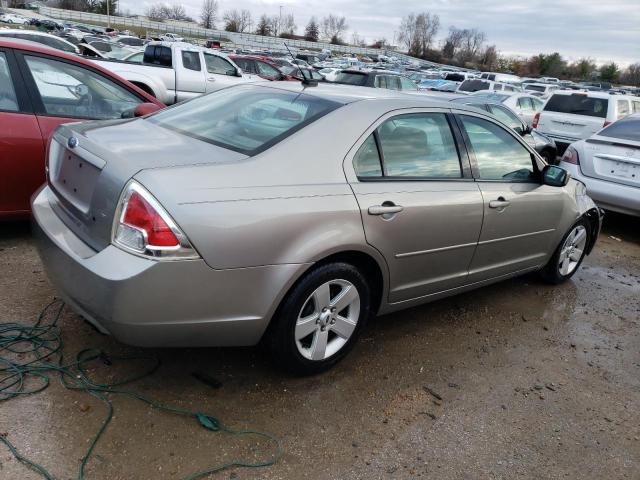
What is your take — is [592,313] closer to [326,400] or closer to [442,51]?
[326,400]

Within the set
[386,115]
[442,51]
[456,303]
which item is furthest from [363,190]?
[442,51]

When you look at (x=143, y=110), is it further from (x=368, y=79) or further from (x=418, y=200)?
(x=368, y=79)

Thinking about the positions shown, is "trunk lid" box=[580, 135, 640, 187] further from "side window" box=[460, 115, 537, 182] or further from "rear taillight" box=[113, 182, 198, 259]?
"rear taillight" box=[113, 182, 198, 259]

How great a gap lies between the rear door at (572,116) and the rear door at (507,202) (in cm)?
830

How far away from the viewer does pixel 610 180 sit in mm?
6961

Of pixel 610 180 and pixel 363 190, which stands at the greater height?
pixel 363 190

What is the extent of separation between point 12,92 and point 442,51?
382 feet

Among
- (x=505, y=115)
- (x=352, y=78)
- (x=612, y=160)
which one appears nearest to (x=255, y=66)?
(x=352, y=78)

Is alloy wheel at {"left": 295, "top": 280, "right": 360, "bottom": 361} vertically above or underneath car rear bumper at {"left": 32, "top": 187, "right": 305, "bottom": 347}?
underneath

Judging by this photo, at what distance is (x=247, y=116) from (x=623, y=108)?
444 inches

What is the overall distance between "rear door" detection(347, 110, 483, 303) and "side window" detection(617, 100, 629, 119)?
9857 mm

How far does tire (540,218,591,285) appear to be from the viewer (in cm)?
484

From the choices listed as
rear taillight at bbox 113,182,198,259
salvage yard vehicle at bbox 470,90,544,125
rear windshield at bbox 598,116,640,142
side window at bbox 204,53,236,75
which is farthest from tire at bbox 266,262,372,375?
salvage yard vehicle at bbox 470,90,544,125

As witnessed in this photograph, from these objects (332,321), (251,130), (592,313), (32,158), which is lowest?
(592,313)
